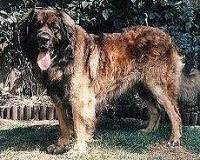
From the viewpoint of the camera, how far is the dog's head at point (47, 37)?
6.01 meters

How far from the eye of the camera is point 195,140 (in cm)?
690

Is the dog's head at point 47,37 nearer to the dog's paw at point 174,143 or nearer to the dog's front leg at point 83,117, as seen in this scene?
the dog's front leg at point 83,117

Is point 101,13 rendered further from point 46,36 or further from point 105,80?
point 46,36

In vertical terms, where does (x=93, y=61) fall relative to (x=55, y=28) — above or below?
below

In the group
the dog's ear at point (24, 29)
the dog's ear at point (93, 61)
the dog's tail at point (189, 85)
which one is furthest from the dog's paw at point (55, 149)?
the dog's tail at point (189, 85)

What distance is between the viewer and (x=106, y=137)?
7078mm

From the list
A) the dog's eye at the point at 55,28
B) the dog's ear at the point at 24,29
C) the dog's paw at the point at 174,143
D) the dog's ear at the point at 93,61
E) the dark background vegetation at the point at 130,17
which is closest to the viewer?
the dog's eye at the point at 55,28

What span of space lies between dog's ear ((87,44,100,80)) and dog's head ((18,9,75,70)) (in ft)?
1.01

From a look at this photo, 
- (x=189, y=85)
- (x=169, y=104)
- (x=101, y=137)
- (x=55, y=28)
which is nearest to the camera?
(x=55, y=28)

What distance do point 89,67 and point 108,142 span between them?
1056 millimetres

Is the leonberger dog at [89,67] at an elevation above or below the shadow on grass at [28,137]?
above

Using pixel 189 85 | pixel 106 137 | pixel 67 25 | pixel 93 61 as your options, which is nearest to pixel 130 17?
pixel 189 85

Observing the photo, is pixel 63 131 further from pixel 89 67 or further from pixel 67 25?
pixel 67 25

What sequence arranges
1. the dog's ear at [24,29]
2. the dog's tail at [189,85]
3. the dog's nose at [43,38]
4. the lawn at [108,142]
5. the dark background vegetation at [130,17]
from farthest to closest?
the dark background vegetation at [130,17]
the dog's tail at [189,85]
the lawn at [108,142]
the dog's ear at [24,29]
the dog's nose at [43,38]
